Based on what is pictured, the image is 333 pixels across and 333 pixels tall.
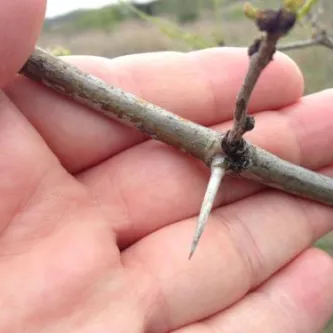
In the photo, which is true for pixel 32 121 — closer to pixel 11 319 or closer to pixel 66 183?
pixel 66 183

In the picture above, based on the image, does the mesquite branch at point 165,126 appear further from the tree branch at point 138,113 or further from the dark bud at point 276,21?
the dark bud at point 276,21

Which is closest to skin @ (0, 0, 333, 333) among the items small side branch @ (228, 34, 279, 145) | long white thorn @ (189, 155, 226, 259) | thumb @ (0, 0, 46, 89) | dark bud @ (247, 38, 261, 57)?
thumb @ (0, 0, 46, 89)

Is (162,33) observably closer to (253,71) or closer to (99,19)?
(99,19)

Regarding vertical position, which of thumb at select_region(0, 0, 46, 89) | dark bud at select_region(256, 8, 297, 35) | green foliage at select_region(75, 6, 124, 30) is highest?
dark bud at select_region(256, 8, 297, 35)

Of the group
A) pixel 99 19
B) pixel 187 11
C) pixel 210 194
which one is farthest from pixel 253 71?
pixel 187 11

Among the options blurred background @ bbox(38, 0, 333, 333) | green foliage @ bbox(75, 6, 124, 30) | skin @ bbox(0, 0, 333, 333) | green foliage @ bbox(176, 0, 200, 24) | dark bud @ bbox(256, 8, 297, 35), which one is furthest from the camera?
green foliage @ bbox(176, 0, 200, 24)

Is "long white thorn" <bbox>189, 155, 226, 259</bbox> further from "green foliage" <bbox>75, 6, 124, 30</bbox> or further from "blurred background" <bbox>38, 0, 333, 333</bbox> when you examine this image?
"green foliage" <bbox>75, 6, 124, 30</bbox>

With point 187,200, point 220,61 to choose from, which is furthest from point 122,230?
point 220,61
